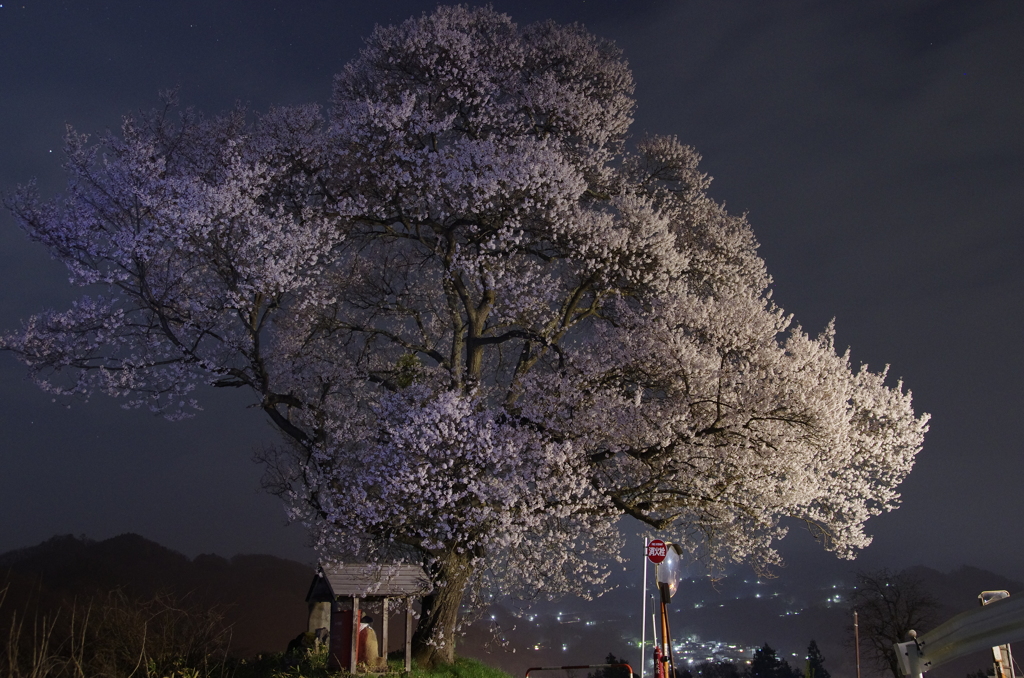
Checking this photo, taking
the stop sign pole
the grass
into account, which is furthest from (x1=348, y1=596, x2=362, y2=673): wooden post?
the stop sign pole

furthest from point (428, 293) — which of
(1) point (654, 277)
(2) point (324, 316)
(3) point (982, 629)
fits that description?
(3) point (982, 629)

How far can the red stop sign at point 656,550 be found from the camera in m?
13.5

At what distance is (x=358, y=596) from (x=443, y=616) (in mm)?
2333

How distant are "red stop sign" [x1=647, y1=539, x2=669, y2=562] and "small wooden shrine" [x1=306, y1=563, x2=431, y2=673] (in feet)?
15.1

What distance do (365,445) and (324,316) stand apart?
3.53 meters

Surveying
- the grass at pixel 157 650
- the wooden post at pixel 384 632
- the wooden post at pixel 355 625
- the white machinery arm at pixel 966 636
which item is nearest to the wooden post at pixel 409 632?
the grass at pixel 157 650

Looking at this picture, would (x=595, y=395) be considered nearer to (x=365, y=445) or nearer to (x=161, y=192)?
(x=365, y=445)

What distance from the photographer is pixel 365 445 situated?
15.2 meters

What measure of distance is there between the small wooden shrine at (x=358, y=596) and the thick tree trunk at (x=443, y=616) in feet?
2.15

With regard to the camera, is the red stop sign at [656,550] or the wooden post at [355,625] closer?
the red stop sign at [656,550]

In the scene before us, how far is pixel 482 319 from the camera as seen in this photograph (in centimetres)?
1766

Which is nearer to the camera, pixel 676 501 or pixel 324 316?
pixel 676 501

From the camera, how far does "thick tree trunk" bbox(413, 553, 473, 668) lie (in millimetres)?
15758

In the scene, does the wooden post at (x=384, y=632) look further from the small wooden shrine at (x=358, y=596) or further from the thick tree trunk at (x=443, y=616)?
the thick tree trunk at (x=443, y=616)
